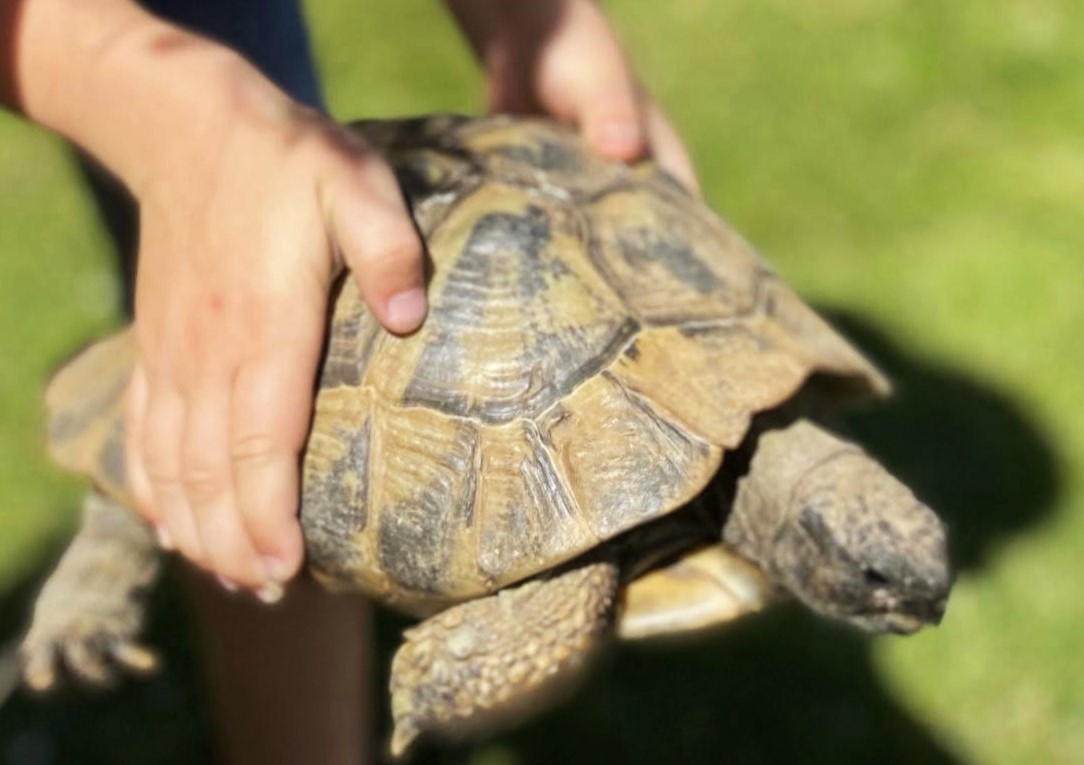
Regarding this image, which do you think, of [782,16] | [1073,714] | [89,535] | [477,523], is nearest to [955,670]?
[1073,714]

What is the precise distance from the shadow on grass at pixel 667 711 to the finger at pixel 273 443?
3.15 ft

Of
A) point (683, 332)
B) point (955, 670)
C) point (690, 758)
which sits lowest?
point (690, 758)

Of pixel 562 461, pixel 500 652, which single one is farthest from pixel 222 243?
pixel 500 652

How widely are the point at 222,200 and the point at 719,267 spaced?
589 millimetres

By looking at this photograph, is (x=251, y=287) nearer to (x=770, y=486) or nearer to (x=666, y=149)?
(x=770, y=486)

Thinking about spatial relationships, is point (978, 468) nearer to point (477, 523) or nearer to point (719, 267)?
point (719, 267)

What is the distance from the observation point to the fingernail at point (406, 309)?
1.39m

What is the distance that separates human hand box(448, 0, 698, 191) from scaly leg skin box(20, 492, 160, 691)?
0.85 metres

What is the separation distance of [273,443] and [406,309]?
208 mm

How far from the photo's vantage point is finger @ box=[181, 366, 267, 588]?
1.42m

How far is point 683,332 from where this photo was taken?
1.47 metres

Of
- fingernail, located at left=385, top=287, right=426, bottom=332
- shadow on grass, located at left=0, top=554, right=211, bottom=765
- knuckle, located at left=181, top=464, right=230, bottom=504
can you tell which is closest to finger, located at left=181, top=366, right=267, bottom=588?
knuckle, located at left=181, top=464, right=230, bottom=504

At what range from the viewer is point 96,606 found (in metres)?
1.82

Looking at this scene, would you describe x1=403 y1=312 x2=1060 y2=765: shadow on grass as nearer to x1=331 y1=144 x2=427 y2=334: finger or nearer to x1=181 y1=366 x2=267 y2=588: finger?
x1=181 y1=366 x2=267 y2=588: finger
